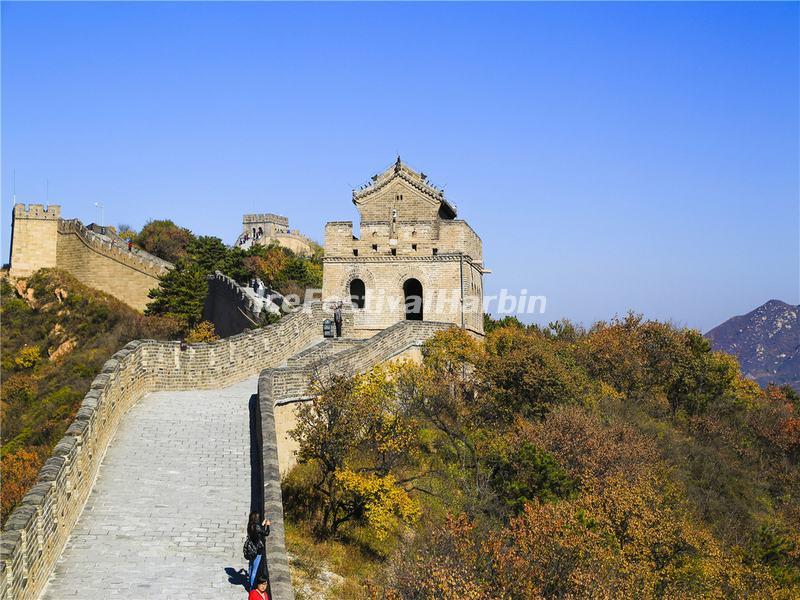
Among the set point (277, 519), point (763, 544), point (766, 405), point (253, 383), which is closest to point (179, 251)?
point (766, 405)

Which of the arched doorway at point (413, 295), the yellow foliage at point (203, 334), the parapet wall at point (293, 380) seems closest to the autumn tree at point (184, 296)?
the yellow foliage at point (203, 334)

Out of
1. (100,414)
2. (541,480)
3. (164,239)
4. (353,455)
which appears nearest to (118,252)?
(164,239)

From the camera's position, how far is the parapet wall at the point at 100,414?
10.3 m

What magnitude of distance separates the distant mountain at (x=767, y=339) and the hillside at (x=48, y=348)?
258ft

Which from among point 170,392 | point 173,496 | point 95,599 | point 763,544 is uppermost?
point 170,392

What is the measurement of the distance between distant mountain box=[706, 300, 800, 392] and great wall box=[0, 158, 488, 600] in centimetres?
7935

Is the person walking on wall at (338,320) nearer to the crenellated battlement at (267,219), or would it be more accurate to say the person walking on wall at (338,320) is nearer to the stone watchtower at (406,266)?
the stone watchtower at (406,266)

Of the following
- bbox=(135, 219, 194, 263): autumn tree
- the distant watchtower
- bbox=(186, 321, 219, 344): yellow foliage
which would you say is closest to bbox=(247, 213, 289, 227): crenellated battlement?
the distant watchtower

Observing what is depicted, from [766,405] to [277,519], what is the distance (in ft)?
108

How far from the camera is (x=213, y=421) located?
17344 mm

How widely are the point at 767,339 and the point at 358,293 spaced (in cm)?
9468

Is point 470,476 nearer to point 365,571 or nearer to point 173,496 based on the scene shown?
point 365,571

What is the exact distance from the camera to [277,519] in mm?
12258

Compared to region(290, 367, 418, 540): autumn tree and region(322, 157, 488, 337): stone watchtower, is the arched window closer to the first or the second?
region(322, 157, 488, 337): stone watchtower
